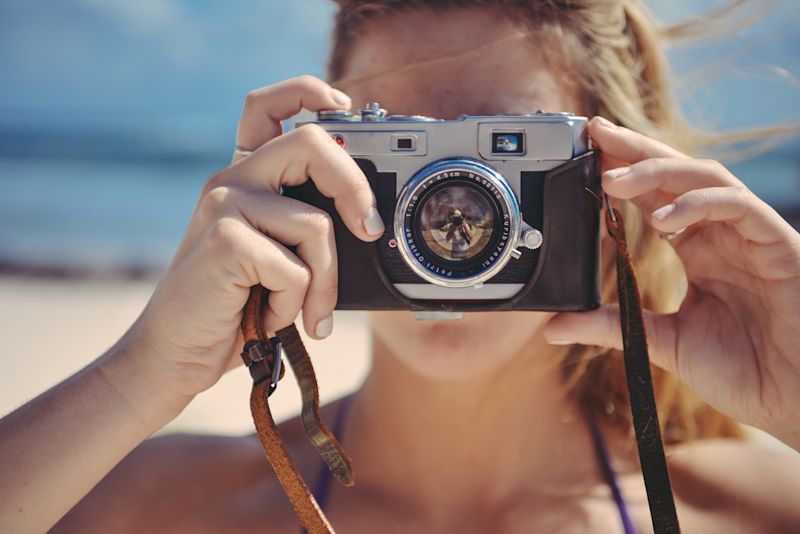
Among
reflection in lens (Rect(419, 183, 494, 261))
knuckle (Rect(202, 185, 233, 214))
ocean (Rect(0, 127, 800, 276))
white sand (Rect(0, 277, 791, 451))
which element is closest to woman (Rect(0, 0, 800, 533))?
knuckle (Rect(202, 185, 233, 214))

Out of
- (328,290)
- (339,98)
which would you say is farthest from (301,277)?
(339,98)

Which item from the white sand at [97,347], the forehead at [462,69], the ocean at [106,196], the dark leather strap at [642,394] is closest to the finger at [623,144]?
the dark leather strap at [642,394]

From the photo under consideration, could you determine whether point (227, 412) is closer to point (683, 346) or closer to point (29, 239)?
point (683, 346)

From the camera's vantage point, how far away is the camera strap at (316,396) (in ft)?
4.59

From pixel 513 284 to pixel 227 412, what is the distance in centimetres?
253

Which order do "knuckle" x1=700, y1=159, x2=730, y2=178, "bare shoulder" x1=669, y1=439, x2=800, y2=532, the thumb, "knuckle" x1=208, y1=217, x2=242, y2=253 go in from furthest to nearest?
"bare shoulder" x1=669, y1=439, x2=800, y2=532 < the thumb < "knuckle" x1=700, y1=159, x2=730, y2=178 < "knuckle" x1=208, y1=217, x2=242, y2=253

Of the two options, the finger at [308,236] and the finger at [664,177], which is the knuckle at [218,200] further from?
the finger at [664,177]

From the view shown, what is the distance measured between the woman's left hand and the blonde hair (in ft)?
1.18

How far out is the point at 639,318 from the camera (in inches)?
57.5

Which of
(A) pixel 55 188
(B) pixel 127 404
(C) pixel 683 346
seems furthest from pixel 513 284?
(A) pixel 55 188

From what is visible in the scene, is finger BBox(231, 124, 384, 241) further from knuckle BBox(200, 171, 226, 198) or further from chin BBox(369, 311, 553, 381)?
chin BBox(369, 311, 553, 381)

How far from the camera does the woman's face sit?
169 centimetres

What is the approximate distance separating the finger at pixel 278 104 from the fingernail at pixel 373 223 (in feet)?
0.90

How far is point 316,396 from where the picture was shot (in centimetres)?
146
